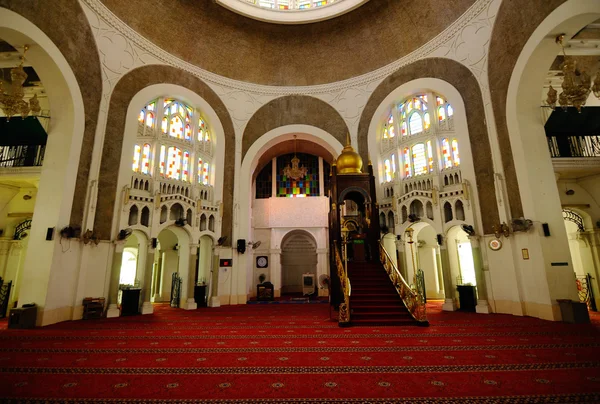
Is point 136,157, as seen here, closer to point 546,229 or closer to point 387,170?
point 387,170

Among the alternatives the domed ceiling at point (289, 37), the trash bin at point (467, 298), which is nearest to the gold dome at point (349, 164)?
the domed ceiling at point (289, 37)

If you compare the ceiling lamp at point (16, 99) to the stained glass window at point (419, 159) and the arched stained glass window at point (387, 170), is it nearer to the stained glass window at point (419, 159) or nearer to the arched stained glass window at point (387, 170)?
the arched stained glass window at point (387, 170)

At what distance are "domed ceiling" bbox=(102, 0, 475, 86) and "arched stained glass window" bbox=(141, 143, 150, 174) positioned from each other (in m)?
3.96

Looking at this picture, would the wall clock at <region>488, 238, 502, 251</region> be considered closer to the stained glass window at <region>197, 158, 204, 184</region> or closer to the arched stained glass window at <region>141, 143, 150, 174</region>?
the stained glass window at <region>197, 158, 204, 184</region>

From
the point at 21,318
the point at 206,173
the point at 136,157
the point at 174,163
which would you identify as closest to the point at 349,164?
the point at 206,173

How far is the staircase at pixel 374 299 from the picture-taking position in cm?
699

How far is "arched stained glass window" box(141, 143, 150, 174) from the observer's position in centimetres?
1077

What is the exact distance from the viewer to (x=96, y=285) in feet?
28.8

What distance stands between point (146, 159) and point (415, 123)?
401 inches

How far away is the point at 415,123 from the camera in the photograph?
473 inches

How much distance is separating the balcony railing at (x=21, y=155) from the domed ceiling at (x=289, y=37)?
5.31m

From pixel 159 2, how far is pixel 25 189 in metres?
8.24

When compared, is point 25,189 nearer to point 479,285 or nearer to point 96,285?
point 96,285

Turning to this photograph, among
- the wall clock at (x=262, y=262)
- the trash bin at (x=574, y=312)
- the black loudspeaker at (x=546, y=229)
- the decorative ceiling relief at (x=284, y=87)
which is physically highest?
the decorative ceiling relief at (x=284, y=87)
